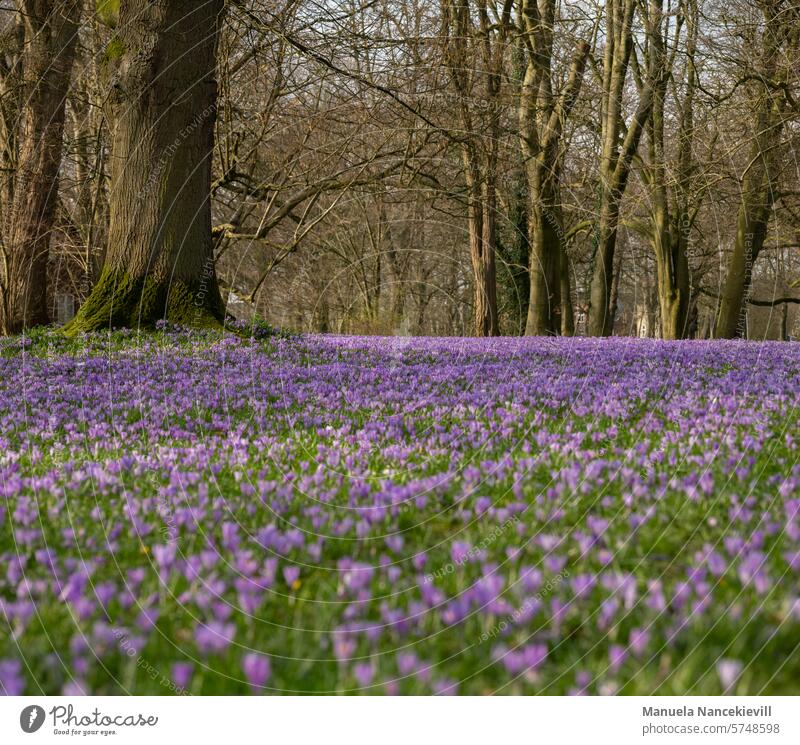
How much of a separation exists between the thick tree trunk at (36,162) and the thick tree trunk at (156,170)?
19.8 feet

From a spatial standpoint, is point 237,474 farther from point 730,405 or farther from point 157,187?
point 157,187

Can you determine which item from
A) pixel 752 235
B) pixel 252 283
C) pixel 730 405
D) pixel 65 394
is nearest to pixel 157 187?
pixel 65 394

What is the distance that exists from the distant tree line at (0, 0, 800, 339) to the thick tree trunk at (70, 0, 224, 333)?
4cm

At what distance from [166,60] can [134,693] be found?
12049mm

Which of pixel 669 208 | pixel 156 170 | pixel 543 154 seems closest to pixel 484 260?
pixel 543 154

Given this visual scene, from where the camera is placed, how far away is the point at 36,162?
17156 mm

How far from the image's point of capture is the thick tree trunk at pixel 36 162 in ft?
56.2

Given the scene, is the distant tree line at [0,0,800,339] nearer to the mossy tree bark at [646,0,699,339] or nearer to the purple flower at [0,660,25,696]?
the mossy tree bark at [646,0,699,339]

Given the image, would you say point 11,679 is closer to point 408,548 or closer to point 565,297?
point 408,548

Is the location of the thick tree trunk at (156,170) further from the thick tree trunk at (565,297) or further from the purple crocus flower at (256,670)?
the thick tree trunk at (565,297)

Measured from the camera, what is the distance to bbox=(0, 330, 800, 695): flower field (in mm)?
2219

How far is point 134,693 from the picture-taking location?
7.30 ft

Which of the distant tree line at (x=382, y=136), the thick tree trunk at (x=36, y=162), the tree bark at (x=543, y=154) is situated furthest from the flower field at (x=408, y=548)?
the tree bark at (x=543, y=154)

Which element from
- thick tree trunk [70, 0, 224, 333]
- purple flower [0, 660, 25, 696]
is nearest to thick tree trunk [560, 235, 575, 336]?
thick tree trunk [70, 0, 224, 333]
